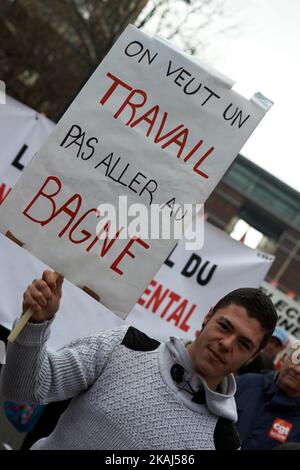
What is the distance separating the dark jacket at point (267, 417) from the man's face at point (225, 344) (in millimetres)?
1667

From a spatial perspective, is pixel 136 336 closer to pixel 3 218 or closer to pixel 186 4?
pixel 3 218

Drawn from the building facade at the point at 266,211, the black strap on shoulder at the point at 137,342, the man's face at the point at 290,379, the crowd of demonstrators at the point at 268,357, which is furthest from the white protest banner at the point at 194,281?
the building facade at the point at 266,211

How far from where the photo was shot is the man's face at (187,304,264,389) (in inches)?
85.5

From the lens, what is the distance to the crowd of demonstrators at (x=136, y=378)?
6.68 feet

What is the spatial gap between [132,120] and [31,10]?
16.4 m

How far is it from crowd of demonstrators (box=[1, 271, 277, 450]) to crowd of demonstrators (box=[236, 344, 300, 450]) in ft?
5.37

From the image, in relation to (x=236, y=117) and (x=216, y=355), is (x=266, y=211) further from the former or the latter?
(x=216, y=355)

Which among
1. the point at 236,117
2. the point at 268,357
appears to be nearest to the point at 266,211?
the point at 268,357

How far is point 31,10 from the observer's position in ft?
57.6

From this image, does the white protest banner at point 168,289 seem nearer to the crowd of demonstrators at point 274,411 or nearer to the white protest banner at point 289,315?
the crowd of demonstrators at point 274,411

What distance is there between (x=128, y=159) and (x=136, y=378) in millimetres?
807

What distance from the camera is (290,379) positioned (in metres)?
3.82

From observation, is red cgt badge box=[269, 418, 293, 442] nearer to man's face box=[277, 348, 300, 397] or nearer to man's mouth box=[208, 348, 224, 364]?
man's face box=[277, 348, 300, 397]
